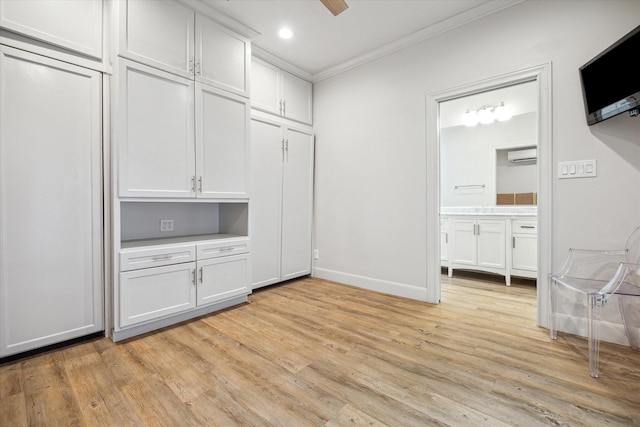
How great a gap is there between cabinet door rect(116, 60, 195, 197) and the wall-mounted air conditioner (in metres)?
4.12

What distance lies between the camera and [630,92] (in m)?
1.75

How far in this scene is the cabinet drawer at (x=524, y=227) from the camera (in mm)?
3455

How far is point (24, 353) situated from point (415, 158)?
136 inches

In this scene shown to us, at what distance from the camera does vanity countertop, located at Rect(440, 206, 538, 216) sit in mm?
3584

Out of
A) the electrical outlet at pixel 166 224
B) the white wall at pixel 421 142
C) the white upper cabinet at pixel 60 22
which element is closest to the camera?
the white upper cabinet at pixel 60 22

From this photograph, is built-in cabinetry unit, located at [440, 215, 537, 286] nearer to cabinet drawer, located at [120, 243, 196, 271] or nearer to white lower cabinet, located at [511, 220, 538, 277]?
white lower cabinet, located at [511, 220, 538, 277]

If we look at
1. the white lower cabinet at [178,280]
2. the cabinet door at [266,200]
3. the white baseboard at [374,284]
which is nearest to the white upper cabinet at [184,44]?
the cabinet door at [266,200]

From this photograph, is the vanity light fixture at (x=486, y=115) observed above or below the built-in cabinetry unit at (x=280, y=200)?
above

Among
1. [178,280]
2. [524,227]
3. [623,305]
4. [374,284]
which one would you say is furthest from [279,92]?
[623,305]

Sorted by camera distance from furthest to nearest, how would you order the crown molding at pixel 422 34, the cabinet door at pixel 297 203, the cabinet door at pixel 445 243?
the cabinet door at pixel 445 243, the cabinet door at pixel 297 203, the crown molding at pixel 422 34

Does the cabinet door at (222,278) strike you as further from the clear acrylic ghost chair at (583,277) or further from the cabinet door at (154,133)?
the clear acrylic ghost chair at (583,277)

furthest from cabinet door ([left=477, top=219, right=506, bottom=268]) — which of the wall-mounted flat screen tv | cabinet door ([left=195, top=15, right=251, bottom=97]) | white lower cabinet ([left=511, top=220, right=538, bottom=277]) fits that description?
cabinet door ([left=195, top=15, right=251, bottom=97])

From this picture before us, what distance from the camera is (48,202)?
193 centimetres

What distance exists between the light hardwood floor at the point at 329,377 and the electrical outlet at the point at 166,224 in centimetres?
95
